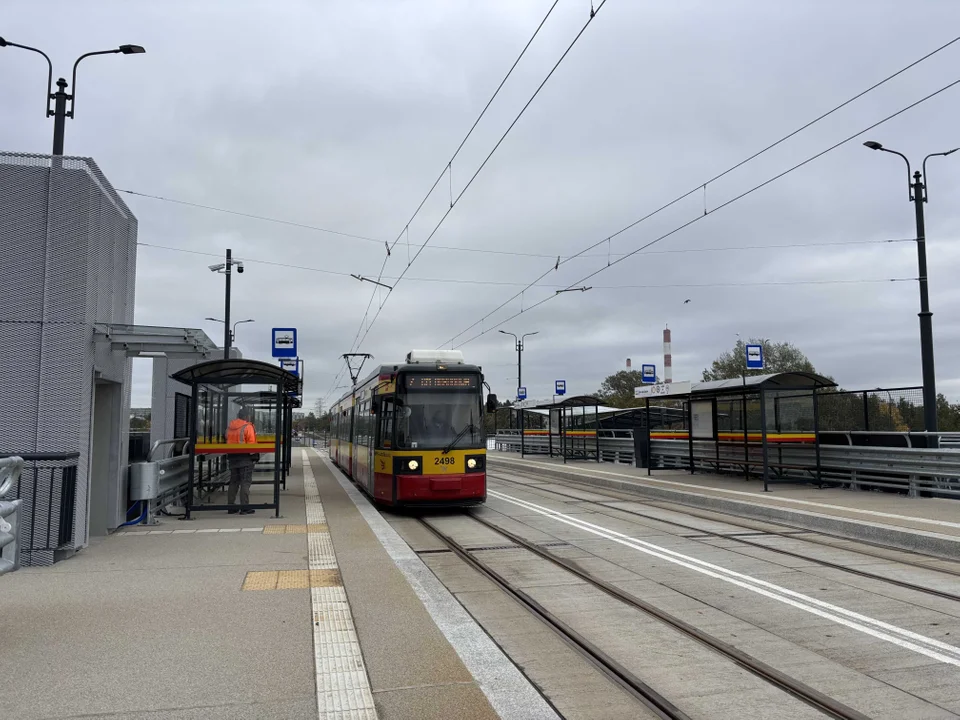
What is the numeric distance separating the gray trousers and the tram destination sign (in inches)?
127

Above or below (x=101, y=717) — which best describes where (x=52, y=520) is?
above

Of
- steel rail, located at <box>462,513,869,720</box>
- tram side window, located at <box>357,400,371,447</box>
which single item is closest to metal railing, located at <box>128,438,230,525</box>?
tram side window, located at <box>357,400,371,447</box>

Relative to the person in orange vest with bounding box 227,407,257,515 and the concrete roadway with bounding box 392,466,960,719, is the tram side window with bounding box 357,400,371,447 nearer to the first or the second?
the person in orange vest with bounding box 227,407,257,515

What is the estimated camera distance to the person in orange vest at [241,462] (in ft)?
45.8

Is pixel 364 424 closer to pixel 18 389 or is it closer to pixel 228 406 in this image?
pixel 228 406

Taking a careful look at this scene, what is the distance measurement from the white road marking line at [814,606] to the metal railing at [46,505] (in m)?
6.96

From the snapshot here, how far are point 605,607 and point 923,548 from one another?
5.57 m

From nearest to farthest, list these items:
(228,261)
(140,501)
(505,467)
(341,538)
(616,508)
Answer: (341,538)
(140,501)
(616,508)
(228,261)
(505,467)

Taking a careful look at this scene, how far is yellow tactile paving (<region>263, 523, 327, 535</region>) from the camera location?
39.0 ft

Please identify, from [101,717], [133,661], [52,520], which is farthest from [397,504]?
[101,717]

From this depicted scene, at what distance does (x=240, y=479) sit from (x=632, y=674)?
10477 mm

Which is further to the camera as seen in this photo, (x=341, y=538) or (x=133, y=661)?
(x=341, y=538)

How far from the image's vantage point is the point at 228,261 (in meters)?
25.2

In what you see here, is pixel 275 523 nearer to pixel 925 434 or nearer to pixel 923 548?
pixel 923 548
